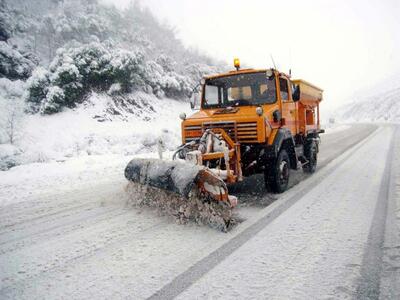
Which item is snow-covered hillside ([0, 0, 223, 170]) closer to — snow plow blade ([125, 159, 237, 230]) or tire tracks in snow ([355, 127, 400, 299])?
snow plow blade ([125, 159, 237, 230])

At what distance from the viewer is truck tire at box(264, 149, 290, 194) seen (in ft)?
20.1

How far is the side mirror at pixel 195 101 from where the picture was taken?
23.2 ft

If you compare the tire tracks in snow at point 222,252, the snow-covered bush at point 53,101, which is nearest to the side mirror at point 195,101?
A: the tire tracks in snow at point 222,252

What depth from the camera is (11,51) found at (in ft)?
60.1

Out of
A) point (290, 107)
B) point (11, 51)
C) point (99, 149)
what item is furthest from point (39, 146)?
point (290, 107)

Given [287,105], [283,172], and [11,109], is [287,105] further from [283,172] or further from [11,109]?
[11,109]

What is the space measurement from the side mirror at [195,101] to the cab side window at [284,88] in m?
1.76

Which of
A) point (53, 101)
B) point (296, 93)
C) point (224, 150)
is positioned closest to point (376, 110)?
point (53, 101)

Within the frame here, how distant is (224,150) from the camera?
512 centimetres

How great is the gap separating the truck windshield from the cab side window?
0.31 meters

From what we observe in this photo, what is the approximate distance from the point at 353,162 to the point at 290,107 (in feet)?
13.3

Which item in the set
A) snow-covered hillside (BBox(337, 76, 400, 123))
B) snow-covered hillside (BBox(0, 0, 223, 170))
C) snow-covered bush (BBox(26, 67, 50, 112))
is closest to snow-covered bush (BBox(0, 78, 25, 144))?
snow-covered hillside (BBox(0, 0, 223, 170))

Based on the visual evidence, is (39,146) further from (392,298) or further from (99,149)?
(392,298)

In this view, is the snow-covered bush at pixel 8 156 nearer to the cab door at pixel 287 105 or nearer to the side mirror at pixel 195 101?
the side mirror at pixel 195 101
